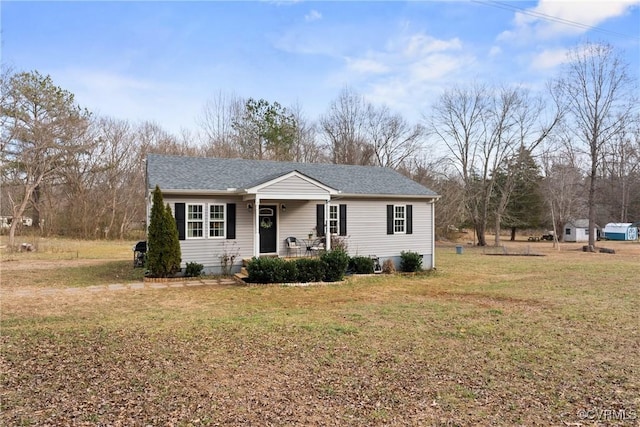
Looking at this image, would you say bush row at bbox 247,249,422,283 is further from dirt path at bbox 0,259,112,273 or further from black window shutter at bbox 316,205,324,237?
dirt path at bbox 0,259,112,273

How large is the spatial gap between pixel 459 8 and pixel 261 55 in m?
10.7

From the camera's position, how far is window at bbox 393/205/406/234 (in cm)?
1533

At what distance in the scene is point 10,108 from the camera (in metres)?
21.2

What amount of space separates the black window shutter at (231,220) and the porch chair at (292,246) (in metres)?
1.95

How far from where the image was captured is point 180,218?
39.8 ft

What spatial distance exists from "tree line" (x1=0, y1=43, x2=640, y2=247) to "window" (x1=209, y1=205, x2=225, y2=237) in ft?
48.4

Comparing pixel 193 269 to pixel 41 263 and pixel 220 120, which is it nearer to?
pixel 41 263

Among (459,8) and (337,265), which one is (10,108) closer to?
(337,265)

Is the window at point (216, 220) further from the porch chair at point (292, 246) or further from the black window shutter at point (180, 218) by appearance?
the porch chair at point (292, 246)

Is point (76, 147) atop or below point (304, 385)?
atop

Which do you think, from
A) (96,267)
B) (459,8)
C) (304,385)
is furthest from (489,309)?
(96,267)

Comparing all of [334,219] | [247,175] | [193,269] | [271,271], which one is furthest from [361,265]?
[193,269]

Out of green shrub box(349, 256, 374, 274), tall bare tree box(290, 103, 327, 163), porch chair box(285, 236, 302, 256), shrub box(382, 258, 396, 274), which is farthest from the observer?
tall bare tree box(290, 103, 327, 163)

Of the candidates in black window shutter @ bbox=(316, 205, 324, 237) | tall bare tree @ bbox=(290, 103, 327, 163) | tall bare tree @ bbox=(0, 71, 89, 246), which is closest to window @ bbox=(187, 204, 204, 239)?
black window shutter @ bbox=(316, 205, 324, 237)
